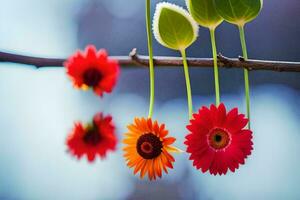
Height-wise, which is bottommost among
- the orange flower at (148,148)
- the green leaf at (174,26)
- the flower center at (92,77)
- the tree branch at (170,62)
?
the orange flower at (148,148)

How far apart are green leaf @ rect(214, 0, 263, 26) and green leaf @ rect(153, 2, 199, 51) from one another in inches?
1.2

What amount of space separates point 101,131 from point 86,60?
6 centimetres

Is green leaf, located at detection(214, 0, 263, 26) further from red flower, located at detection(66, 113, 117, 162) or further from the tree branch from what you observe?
red flower, located at detection(66, 113, 117, 162)

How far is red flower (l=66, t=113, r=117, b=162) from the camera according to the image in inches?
16.1

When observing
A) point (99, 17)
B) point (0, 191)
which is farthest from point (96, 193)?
point (99, 17)

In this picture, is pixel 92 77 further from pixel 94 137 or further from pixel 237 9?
pixel 237 9

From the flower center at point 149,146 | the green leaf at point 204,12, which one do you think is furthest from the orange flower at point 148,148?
the green leaf at point 204,12

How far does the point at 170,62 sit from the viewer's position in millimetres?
448

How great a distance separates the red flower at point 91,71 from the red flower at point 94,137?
0.09 feet

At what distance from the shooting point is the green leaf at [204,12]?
0.47 meters

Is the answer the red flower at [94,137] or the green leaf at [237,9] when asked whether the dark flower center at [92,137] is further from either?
the green leaf at [237,9]

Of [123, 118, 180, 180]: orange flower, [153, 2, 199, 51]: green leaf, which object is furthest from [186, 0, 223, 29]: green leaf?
[123, 118, 180, 180]: orange flower

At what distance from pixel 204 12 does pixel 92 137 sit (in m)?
0.16

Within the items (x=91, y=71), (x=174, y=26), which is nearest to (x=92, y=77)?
(x=91, y=71)
